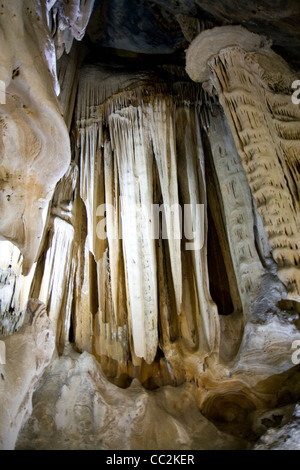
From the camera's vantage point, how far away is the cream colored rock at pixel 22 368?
6.59 ft

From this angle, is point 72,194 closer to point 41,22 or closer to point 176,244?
point 176,244

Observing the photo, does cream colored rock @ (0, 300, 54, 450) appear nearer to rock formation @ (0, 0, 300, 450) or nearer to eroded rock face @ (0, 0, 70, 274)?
rock formation @ (0, 0, 300, 450)

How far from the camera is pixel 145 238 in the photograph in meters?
3.80

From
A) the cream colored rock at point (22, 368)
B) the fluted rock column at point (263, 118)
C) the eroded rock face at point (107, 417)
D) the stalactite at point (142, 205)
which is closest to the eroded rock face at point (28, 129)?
the cream colored rock at point (22, 368)

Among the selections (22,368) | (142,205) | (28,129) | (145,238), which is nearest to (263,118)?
(142,205)

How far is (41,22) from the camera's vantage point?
2438 millimetres

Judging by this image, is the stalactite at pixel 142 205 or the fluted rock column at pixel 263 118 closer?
the fluted rock column at pixel 263 118

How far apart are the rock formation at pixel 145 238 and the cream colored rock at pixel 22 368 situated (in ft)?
0.04

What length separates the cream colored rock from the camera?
2008 millimetres

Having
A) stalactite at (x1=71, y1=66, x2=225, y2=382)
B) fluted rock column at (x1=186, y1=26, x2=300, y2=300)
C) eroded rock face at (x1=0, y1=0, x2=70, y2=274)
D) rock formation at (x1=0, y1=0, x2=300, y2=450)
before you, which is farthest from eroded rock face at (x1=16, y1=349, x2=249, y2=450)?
fluted rock column at (x1=186, y1=26, x2=300, y2=300)

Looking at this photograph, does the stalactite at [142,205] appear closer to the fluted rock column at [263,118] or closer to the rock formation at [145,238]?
the rock formation at [145,238]

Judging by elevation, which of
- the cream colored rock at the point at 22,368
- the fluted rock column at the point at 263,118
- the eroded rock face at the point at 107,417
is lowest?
the eroded rock face at the point at 107,417

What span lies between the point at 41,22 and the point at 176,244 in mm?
2208
